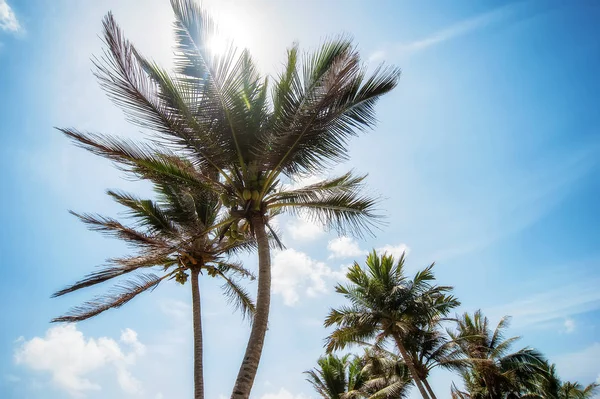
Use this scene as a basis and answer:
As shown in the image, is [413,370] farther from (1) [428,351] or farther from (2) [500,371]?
(2) [500,371]

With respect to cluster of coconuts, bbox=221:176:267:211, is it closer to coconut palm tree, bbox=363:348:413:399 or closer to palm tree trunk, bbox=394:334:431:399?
palm tree trunk, bbox=394:334:431:399

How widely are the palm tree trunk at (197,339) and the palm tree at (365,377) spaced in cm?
848

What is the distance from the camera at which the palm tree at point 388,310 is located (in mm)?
15242

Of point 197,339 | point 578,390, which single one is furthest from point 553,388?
point 197,339

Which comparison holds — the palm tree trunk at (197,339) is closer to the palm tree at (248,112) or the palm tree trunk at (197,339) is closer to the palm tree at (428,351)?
the palm tree at (248,112)

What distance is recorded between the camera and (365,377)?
62.3ft

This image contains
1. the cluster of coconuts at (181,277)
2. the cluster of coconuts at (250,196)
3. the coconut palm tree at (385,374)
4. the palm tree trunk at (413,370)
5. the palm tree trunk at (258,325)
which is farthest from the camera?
the coconut palm tree at (385,374)

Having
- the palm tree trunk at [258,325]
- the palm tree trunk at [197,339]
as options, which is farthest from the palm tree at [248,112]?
the palm tree trunk at [197,339]

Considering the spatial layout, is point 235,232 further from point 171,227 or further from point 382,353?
point 382,353

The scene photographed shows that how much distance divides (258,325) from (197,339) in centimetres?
509

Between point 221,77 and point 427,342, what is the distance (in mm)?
15294

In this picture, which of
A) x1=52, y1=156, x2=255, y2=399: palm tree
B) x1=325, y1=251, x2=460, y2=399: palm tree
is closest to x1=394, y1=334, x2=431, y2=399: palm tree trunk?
x1=325, y1=251, x2=460, y2=399: palm tree

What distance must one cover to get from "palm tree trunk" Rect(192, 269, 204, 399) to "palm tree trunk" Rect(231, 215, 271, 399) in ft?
15.6

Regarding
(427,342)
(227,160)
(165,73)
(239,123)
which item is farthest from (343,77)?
(427,342)
